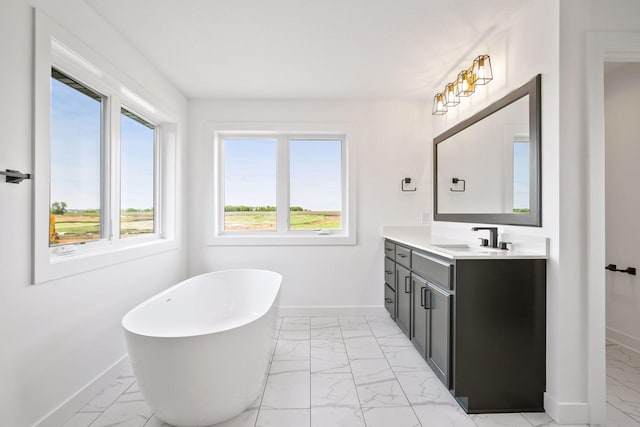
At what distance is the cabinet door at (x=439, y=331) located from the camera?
2076 millimetres

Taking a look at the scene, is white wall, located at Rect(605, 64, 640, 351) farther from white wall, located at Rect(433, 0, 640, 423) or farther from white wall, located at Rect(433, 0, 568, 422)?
white wall, located at Rect(433, 0, 568, 422)

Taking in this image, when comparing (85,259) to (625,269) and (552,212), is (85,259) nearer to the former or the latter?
(552,212)

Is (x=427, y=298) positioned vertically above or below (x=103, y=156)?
below

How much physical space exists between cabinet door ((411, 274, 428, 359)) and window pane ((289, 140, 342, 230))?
1497 mm

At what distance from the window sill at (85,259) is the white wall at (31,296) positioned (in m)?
0.04

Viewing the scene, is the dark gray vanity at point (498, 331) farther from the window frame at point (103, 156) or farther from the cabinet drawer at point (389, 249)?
the window frame at point (103, 156)

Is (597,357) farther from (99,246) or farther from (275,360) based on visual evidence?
(99,246)

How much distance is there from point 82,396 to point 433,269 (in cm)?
232

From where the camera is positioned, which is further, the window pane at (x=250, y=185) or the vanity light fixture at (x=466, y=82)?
the window pane at (x=250, y=185)

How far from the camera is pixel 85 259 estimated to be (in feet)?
6.79

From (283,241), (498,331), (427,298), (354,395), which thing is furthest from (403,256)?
(283,241)

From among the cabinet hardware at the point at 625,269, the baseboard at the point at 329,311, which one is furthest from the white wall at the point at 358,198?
the cabinet hardware at the point at 625,269

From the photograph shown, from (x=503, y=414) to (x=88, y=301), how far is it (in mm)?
2575

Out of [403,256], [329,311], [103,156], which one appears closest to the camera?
[103,156]
